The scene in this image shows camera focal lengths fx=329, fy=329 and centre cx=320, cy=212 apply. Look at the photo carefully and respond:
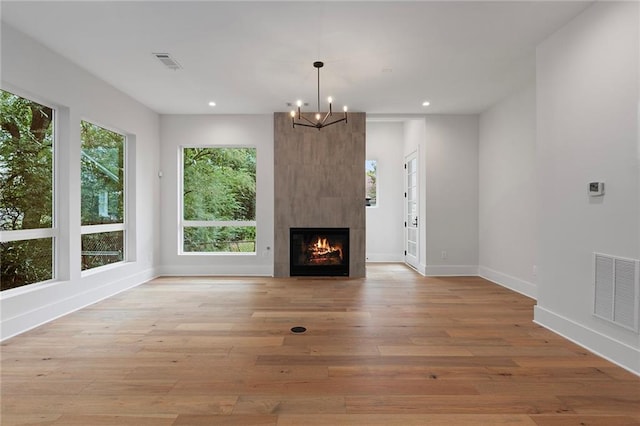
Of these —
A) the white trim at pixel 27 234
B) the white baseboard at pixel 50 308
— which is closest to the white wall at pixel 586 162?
the white baseboard at pixel 50 308

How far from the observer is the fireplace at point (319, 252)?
5758 mm

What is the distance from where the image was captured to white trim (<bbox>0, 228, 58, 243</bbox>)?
3078 mm

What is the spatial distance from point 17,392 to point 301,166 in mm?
4457

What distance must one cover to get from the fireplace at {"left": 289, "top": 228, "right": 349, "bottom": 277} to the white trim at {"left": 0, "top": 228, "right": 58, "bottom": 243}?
3.26 metres

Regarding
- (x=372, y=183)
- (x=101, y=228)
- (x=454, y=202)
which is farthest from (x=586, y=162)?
(x=101, y=228)

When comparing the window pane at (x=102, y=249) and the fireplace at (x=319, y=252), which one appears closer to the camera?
the window pane at (x=102, y=249)

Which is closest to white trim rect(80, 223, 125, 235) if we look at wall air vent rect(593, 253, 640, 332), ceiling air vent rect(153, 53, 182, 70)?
ceiling air vent rect(153, 53, 182, 70)

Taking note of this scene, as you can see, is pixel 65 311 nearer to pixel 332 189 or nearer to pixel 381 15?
pixel 332 189

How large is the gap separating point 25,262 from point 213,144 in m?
3.32

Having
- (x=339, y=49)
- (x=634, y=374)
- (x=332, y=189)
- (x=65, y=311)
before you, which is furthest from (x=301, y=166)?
(x=634, y=374)

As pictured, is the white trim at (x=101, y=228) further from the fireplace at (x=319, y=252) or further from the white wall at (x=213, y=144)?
the fireplace at (x=319, y=252)

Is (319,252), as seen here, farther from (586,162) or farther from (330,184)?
(586,162)

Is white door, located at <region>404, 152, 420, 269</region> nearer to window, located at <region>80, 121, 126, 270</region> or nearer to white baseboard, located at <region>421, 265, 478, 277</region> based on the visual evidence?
white baseboard, located at <region>421, 265, 478, 277</region>

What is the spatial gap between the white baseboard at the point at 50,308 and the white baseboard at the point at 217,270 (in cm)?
102
